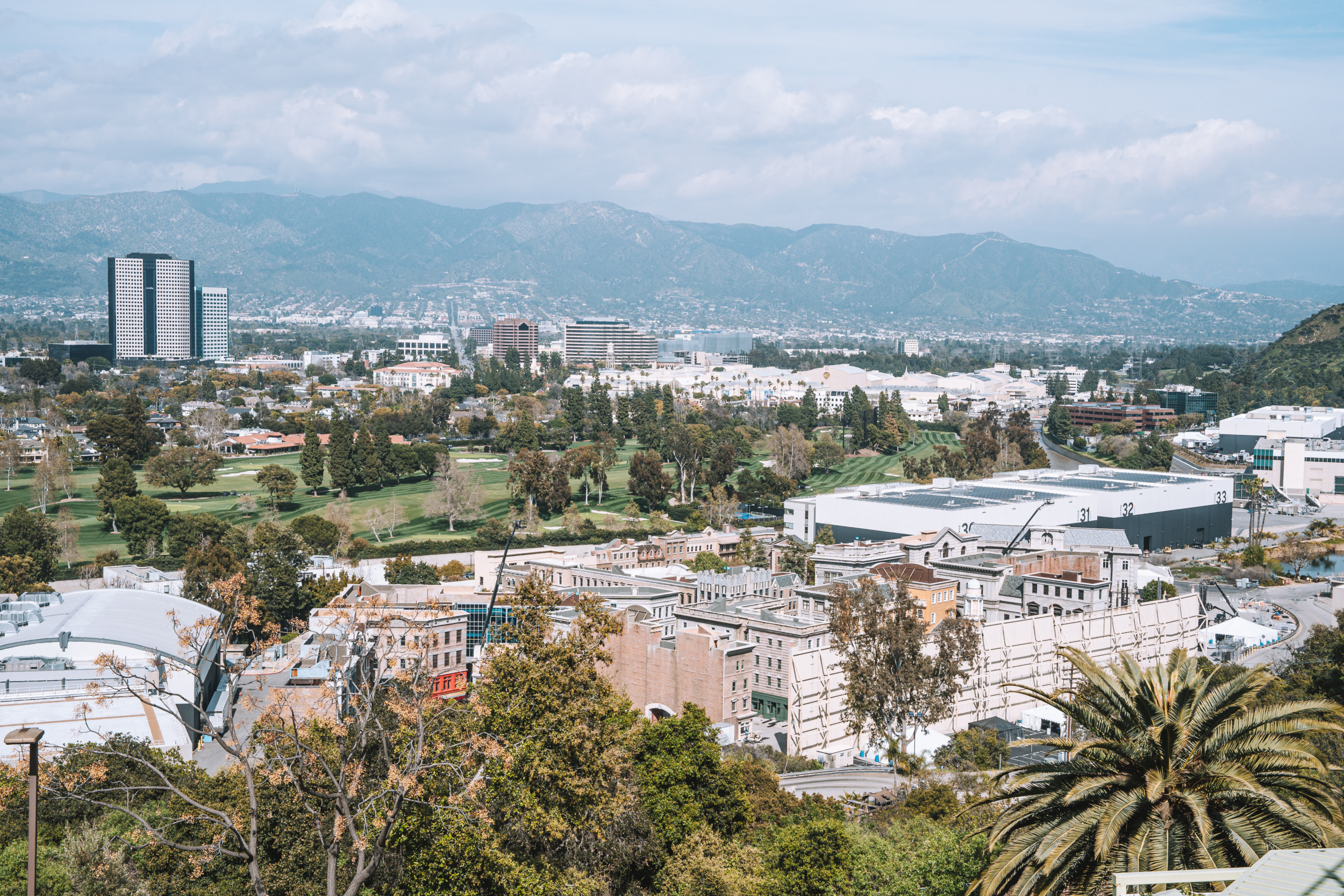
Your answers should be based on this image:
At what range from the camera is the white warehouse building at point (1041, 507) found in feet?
207

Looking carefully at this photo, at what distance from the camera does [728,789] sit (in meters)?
24.3

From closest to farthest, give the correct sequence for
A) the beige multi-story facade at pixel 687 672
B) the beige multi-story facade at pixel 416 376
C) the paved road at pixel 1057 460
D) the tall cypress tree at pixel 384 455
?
the beige multi-story facade at pixel 687 672 < the tall cypress tree at pixel 384 455 < the paved road at pixel 1057 460 < the beige multi-story facade at pixel 416 376

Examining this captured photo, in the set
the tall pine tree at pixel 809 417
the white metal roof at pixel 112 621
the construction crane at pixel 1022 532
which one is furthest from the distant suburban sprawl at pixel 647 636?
the tall pine tree at pixel 809 417

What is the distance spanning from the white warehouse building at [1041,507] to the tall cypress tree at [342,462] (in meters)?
27.8

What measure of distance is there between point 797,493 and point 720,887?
66567 mm

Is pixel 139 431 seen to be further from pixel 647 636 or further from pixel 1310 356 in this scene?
pixel 1310 356

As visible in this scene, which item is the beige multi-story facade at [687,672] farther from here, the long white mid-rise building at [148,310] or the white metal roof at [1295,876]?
the long white mid-rise building at [148,310]

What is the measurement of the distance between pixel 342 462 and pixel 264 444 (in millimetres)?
24083

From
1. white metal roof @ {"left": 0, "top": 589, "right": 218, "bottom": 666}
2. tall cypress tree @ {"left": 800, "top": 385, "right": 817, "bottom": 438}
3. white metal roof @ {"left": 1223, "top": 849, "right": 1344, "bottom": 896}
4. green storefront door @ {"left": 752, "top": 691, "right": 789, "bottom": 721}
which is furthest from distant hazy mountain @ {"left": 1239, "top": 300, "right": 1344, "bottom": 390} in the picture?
white metal roof @ {"left": 1223, "top": 849, "right": 1344, "bottom": 896}

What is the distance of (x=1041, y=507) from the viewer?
Answer: 63.6 m

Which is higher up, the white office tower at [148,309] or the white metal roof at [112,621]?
the white office tower at [148,309]

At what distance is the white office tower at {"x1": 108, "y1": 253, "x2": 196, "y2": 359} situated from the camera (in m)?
194

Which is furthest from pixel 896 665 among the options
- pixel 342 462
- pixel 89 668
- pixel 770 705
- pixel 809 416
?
pixel 809 416

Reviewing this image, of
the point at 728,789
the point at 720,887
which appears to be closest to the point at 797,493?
the point at 728,789
